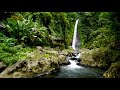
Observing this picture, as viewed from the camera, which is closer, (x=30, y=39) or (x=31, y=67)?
(x=31, y=67)

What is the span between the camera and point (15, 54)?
1279 cm

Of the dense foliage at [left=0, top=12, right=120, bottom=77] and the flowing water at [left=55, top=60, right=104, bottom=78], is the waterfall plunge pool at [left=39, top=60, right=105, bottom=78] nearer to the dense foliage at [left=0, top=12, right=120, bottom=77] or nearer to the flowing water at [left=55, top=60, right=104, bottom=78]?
the flowing water at [left=55, top=60, right=104, bottom=78]

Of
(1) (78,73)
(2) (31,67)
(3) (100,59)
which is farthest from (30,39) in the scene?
(3) (100,59)

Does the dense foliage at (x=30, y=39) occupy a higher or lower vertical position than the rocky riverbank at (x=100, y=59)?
higher

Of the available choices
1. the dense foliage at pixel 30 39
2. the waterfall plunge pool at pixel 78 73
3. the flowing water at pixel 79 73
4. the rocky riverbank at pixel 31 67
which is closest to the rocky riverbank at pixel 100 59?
the dense foliage at pixel 30 39

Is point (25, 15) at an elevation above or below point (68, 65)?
above

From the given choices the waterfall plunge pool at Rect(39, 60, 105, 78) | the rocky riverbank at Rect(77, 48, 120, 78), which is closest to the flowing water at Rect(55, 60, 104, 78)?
the waterfall plunge pool at Rect(39, 60, 105, 78)

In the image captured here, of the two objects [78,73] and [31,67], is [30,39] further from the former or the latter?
[31,67]

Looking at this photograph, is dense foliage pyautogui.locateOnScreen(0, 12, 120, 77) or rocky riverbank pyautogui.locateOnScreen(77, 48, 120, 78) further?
rocky riverbank pyautogui.locateOnScreen(77, 48, 120, 78)

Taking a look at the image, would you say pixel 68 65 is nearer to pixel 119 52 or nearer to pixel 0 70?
pixel 119 52

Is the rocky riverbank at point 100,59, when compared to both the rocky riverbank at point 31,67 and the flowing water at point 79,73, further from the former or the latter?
the rocky riverbank at point 31,67

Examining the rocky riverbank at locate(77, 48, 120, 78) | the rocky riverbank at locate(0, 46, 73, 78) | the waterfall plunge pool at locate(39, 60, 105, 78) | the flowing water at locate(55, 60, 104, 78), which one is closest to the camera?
the rocky riverbank at locate(0, 46, 73, 78)
